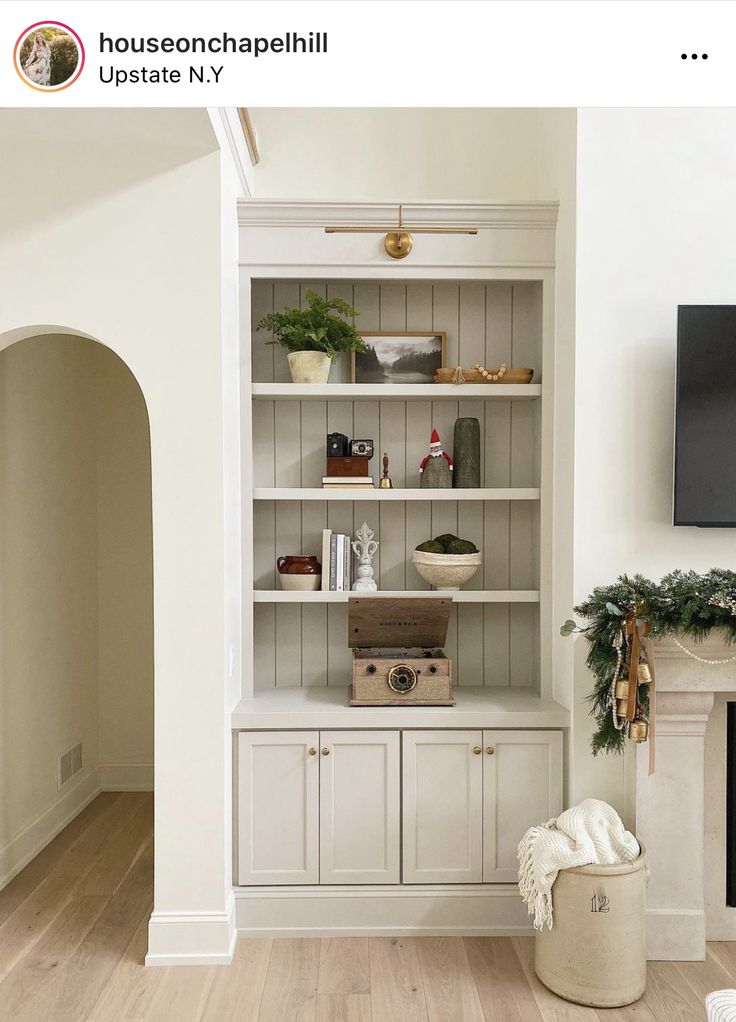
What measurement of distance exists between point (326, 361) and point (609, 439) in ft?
3.51

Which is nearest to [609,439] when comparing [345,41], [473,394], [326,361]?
[473,394]

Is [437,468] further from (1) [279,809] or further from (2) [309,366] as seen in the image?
(1) [279,809]

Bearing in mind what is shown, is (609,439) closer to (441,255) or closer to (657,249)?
(657,249)

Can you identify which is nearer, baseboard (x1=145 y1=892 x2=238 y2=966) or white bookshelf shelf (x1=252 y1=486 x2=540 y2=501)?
baseboard (x1=145 y1=892 x2=238 y2=966)

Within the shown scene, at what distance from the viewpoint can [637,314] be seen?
2.95 metres

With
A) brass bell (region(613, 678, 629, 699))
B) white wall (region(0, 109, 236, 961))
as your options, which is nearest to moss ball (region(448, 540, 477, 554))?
brass bell (region(613, 678, 629, 699))

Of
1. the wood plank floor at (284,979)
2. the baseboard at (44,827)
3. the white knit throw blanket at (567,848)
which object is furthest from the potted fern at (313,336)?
the baseboard at (44,827)

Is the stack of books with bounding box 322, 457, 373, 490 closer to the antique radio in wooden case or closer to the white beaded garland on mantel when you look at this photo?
the antique radio in wooden case

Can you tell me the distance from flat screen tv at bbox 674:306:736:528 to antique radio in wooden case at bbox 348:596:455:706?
0.95 meters

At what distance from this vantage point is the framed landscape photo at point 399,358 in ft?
11.0

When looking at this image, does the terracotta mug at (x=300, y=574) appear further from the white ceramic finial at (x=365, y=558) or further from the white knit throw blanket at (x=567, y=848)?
the white knit throw blanket at (x=567, y=848)

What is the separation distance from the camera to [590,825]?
8.71ft

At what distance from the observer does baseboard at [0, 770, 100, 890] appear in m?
3.36

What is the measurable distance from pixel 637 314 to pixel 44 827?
128 inches
